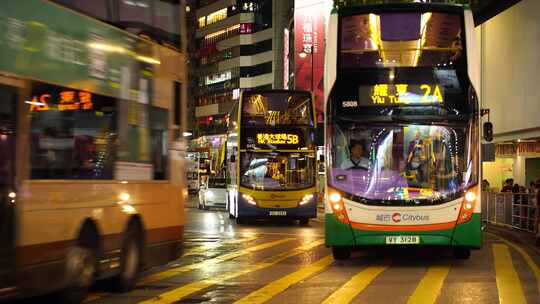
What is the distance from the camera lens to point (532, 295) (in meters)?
12.2

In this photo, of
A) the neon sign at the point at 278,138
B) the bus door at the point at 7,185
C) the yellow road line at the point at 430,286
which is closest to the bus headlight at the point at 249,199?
the neon sign at the point at 278,138

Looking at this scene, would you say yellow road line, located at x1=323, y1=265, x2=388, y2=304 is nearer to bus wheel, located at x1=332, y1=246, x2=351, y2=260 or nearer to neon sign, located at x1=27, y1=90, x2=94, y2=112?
bus wheel, located at x1=332, y1=246, x2=351, y2=260

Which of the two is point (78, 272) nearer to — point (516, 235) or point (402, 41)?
point (402, 41)

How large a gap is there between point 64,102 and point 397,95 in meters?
7.67

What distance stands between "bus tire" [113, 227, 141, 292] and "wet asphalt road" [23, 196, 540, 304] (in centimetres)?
18

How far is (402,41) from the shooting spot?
1612 cm

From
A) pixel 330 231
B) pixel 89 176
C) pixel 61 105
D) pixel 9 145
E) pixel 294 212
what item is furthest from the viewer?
pixel 294 212

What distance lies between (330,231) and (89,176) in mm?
6444

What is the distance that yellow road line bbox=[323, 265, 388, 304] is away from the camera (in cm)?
1177

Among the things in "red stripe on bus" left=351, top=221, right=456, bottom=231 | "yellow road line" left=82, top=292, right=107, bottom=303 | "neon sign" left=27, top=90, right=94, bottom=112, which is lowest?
"yellow road line" left=82, top=292, right=107, bottom=303

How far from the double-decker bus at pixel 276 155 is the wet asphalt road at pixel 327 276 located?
21.7ft

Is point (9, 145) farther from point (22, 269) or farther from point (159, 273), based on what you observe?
point (159, 273)

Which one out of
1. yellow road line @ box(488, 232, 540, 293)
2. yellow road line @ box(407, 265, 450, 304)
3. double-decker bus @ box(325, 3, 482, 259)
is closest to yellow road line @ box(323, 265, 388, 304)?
double-decker bus @ box(325, 3, 482, 259)

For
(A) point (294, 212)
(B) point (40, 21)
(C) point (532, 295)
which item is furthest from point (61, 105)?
(A) point (294, 212)
